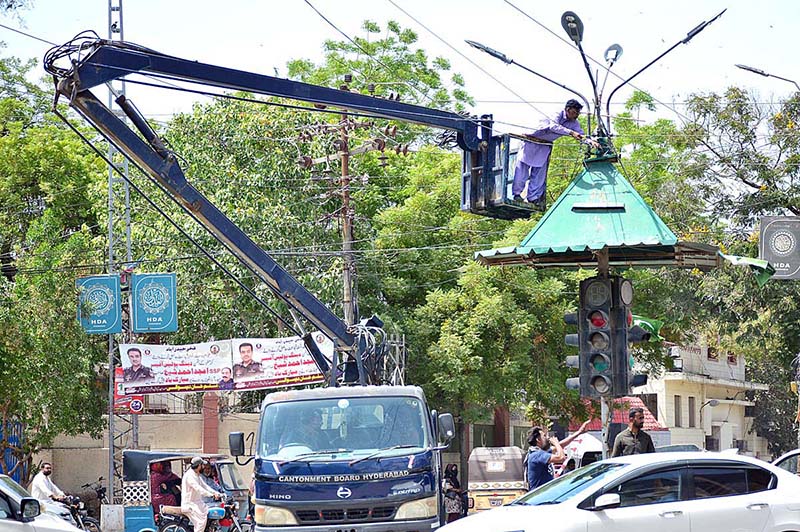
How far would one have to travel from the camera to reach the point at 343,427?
14398 mm

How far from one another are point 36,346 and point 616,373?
1806 cm

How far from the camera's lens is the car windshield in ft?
39.3

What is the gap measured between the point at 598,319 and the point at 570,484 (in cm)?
268

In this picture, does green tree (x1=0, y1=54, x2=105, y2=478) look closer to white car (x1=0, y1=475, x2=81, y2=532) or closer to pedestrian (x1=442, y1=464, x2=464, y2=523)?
pedestrian (x1=442, y1=464, x2=464, y2=523)

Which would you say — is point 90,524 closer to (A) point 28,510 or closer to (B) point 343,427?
(B) point 343,427

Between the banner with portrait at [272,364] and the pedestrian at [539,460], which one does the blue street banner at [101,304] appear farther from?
the pedestrian at [539,460]

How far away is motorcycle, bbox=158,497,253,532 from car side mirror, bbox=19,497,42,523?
9322mm

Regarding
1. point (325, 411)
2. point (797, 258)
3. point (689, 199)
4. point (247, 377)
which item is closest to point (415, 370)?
point (247, 377)

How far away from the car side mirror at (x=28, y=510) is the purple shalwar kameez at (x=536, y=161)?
25.7 feet

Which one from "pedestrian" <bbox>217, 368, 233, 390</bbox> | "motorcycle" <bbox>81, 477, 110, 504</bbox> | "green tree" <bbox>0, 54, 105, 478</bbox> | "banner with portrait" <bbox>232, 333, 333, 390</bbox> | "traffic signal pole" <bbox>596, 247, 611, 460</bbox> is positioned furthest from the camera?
"motorcycle" <bbox>81, 477, 110, 504</bbox>

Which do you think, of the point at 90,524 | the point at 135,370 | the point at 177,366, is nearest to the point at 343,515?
the point at 90,524

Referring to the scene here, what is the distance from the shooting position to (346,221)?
29.6m

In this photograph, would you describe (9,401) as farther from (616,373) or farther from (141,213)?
(616,373)

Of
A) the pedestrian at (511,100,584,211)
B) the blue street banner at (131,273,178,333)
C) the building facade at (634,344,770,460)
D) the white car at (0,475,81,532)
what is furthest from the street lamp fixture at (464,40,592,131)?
the building facade at (634,344,770,460)
